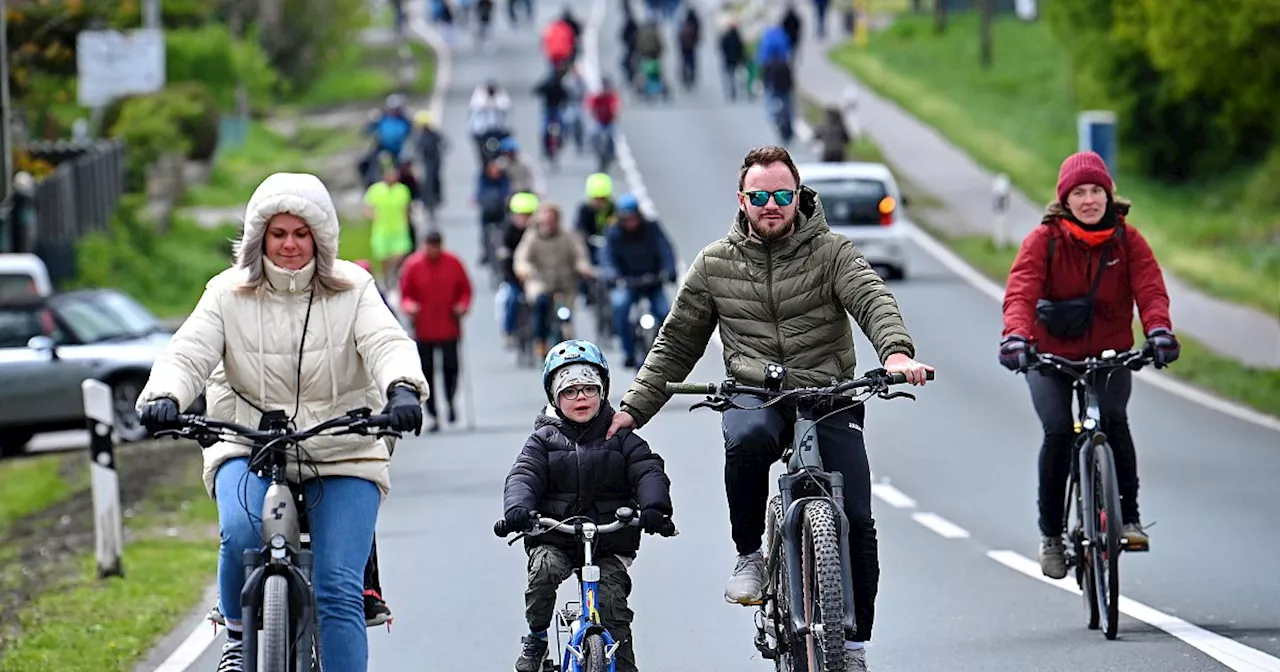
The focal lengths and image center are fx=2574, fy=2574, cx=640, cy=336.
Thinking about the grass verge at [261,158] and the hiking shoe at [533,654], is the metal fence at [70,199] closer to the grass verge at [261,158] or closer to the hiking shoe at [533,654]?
the grass verge at [261,158]

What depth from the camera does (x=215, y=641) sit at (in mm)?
11555

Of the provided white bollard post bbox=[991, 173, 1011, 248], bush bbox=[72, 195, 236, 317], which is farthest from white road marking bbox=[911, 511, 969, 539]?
bush bbox=[72, 195, 236, 317]

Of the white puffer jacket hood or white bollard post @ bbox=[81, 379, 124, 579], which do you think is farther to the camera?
white bollard post @ bbox=[81, 379, 124, 579]

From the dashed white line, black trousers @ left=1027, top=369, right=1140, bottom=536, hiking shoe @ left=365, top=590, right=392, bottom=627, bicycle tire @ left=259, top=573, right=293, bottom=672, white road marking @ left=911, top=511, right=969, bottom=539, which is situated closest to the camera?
bicycle tire @ left=259, top=573, right=293, bottom=672

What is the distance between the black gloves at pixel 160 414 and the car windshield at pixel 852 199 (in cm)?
2351

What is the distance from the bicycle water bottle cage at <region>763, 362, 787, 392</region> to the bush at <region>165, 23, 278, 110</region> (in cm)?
4557

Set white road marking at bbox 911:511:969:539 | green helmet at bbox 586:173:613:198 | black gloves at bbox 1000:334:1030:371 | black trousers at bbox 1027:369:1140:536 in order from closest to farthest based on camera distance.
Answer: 1. black gloves at bbox 1000:334:1030:371
2. black trousers at bbox 1027:369:1140:536
3. white road marking at bbox 911:511:969:539
4. green helmet at bbox 586:173:613:198

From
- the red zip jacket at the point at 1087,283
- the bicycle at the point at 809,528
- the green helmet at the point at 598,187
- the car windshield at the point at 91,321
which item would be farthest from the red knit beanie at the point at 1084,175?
the car windshield at the point at 91,321

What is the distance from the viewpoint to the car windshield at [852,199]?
30.9 m

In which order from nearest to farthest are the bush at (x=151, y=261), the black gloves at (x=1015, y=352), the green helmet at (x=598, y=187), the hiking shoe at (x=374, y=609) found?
the hiking shoe at (x=374, y=609) < the black gloves at (x=1015, y=352) < the green helmet at (x=598, y=187) < the bush at (x=151, y=261)

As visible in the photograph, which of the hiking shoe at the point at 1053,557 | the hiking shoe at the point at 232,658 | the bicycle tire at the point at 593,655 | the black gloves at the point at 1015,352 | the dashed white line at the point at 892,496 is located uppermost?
the black gloves at the point at 1015,352

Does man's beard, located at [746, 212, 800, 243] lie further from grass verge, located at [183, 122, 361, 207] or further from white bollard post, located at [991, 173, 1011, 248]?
grass verge, located at [183, 122, 361, 207]

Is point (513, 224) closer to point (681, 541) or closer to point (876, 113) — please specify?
point (681, 541)

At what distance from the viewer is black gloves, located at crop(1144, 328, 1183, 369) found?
10.1 meters
